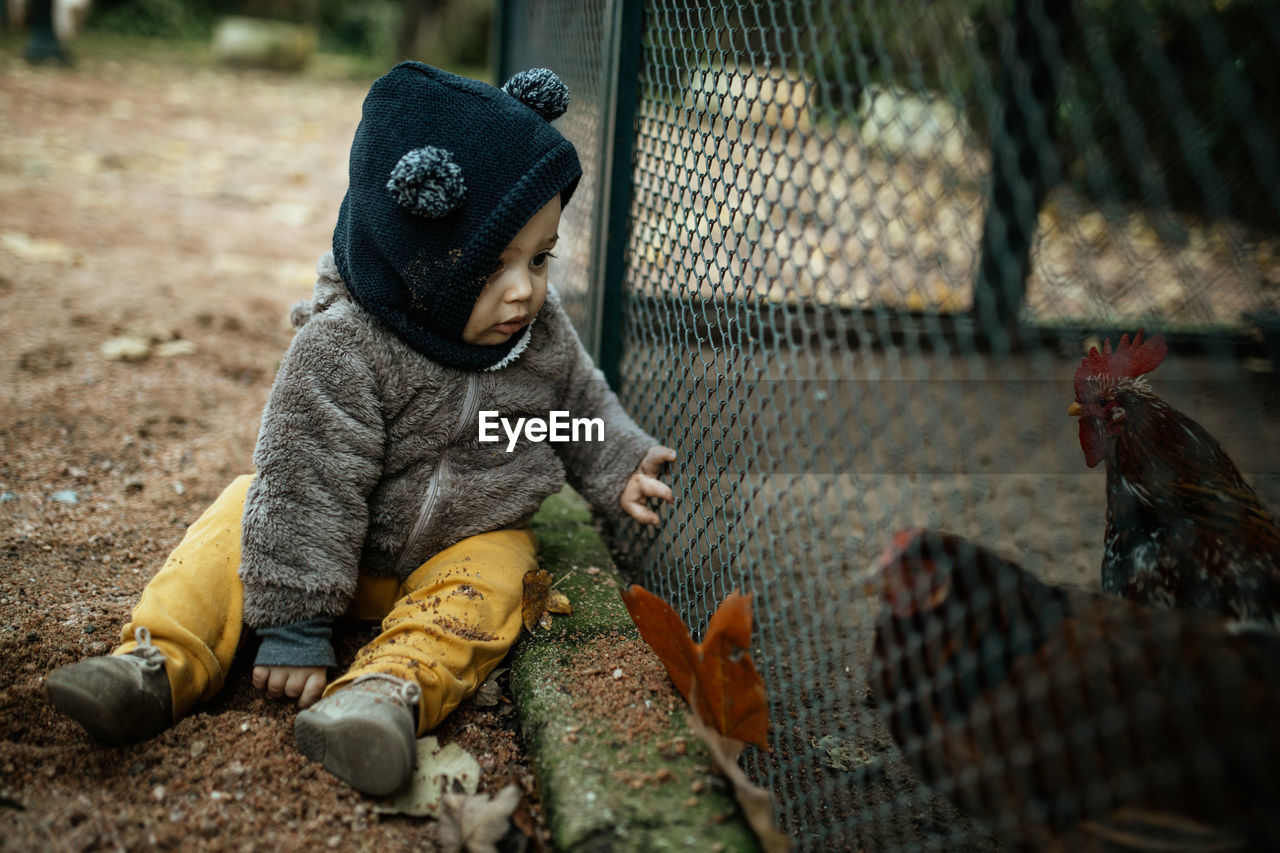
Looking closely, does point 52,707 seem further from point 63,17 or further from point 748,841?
point 63,17

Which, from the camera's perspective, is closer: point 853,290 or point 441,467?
point 441,467

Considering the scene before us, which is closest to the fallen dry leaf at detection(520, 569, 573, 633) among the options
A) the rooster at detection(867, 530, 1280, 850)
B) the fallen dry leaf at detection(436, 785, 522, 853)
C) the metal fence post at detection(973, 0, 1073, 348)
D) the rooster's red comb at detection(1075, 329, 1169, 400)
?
the fallen dry leaf at detection(436, 785, 522, 853)

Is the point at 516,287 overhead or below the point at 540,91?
below

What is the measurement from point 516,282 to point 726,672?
0.81 m

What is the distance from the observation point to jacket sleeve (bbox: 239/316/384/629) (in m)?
1.59

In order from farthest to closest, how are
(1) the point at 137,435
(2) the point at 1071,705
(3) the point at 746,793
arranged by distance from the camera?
(1) the point at 137,435 → (3) the point at 746,793 → (2) the point at 1071,705

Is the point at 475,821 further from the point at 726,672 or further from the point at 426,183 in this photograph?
the point at 426,183

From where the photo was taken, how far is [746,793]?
129 centimetres

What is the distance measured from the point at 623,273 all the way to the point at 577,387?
0.40 m

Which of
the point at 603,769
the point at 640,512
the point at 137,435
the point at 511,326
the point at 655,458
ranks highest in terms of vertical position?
the point at 511,326

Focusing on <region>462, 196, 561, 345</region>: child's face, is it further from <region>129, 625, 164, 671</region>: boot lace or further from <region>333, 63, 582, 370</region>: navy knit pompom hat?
<region>129, 625, 164, 671</region>: boot lace

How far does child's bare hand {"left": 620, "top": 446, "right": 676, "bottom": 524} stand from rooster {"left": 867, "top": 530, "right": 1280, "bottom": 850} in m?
0.69

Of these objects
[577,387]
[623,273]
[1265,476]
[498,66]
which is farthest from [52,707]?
[498,66]

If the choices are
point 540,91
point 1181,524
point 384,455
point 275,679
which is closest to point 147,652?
point 275,679
